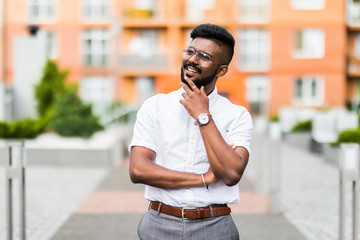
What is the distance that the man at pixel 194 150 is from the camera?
260 centimetres

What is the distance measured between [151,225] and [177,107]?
0.58m

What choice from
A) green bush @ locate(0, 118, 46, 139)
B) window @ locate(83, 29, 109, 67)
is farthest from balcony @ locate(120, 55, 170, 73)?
green bush @ locate(0, 118, 46, 139)

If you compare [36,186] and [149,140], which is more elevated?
[149,140]

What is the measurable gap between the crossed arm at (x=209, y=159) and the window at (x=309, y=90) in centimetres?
3214

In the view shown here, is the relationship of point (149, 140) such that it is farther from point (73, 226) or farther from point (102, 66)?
point (102, 66)

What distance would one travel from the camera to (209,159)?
8.44 feet

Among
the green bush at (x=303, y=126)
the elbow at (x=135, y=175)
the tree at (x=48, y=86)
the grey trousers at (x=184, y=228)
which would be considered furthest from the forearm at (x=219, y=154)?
the green bush at (x=303, y=126)

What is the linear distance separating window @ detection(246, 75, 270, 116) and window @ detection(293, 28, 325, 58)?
2.49 m

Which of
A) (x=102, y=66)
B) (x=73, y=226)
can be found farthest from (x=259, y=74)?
(x=73, y=226)

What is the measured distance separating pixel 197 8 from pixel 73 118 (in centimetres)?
2291

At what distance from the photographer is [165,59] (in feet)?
112

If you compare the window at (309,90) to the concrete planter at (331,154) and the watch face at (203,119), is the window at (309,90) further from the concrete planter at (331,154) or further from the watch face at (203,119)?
the watch face at (203,119)

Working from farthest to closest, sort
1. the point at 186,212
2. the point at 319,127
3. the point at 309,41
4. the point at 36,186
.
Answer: the point at 309,41 < the point at 319,127 < the point at 36,186 < the point at 186,212

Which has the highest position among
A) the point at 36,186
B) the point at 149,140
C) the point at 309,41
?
the point at 309,41
